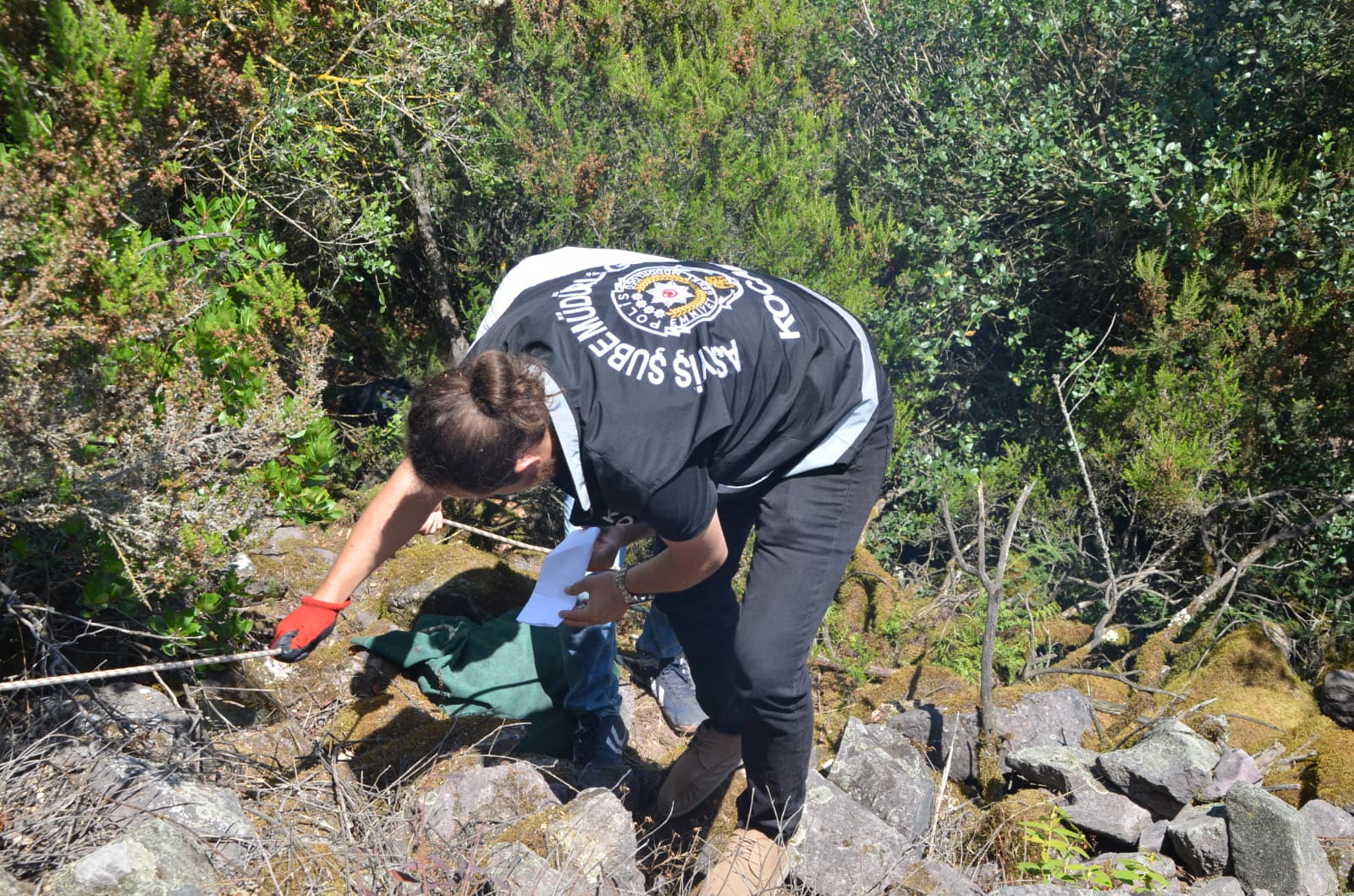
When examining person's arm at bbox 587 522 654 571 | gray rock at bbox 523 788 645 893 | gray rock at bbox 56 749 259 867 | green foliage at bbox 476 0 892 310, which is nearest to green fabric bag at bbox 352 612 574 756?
gray rock at bbox 523 788 645 893

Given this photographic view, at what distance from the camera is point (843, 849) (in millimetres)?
2816

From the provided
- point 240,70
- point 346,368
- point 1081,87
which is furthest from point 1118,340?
point 240,70

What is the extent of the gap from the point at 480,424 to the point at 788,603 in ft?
3.16

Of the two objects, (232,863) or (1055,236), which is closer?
(232,863)

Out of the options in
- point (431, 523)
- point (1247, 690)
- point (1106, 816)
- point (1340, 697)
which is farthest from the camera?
point (1247, 690)

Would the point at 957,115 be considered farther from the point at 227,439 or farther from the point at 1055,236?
the point at 227,439

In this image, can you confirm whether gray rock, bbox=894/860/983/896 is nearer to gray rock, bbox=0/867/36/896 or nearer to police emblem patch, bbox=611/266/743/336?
police emblem patch, bbox=611/266/743/336

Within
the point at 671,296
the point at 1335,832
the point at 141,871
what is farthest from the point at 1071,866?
the point at 141,871

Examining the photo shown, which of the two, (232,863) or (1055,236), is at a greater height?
(1055,236)

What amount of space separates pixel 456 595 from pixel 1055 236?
4.41 meters

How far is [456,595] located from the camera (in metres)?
4.06

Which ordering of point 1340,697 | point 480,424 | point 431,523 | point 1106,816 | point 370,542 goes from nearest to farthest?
point 480,424
point 370,542
point 431,523
point 1106,816
point 1340,697

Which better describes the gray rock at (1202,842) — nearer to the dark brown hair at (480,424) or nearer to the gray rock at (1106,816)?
the gray rock at (1106,816)

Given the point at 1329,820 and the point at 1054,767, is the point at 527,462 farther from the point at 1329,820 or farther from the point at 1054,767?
the point at 1329,820
